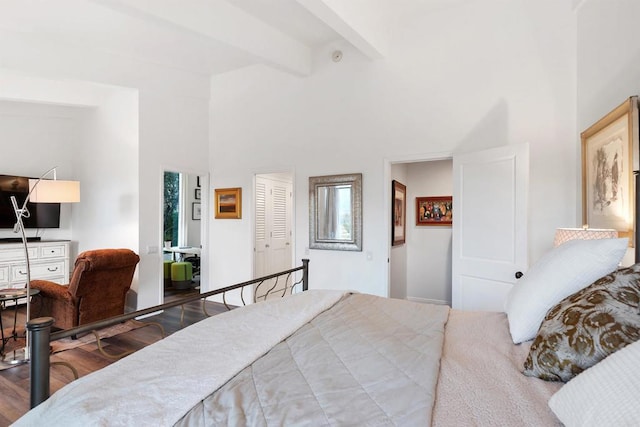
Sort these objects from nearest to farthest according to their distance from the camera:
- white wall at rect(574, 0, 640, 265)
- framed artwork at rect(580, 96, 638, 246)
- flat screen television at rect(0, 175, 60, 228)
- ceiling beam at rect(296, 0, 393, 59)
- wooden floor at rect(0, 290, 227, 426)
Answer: framed artwork at rect(580, 96, 638, 246) → white wall at rect(574, 0, 640, 265) → wooden floor at rect(0, 290, 227, 426) → ceiling beam at rect(296, 0, 393, 59) → flat screen television at rect(0, 175, 60, 228)

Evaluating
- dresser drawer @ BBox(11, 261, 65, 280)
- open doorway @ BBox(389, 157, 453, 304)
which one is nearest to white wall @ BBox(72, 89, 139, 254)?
dresser drawer @ BBox(11, 261, 65, 280)

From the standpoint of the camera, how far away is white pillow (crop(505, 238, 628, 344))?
1245mm

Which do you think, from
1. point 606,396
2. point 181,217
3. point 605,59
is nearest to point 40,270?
point 181,217

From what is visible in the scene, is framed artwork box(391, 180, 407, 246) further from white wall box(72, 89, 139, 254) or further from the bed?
white wall box(72, 89, 139, 254)

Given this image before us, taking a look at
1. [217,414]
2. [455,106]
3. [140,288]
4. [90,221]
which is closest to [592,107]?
[455,106]

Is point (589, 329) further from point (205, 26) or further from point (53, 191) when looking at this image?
point (53, 191)

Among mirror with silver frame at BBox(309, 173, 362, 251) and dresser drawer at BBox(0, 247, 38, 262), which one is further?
dresser drawer at BBox(0, 247, 38, 262)

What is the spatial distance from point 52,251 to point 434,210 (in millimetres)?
5811

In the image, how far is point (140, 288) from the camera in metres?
4.54

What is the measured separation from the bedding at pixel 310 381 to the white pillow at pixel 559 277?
106mm

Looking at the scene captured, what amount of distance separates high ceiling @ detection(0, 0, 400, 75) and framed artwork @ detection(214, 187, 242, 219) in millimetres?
1865

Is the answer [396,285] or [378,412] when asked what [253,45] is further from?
[378,412]

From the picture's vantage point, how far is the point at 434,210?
5.28 meters

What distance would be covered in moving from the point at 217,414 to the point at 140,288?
4214mm
